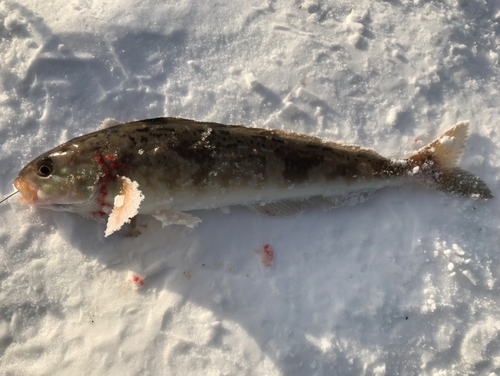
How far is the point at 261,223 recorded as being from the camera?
13.7ft

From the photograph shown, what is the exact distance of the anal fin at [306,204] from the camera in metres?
4.11

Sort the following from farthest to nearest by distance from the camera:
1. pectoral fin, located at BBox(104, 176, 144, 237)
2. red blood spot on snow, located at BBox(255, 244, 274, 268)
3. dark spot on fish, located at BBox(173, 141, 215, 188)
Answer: red blood spot on snow, located at BBox(255, 244, 274, 268) → dark spot on fish, located at BBox(173, 141, 215, 188) → pectoral fin, located at BBox(104, 176, 144, 237)

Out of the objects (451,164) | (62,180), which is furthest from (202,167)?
(451,164)

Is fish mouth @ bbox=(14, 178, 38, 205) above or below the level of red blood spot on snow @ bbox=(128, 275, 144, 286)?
above

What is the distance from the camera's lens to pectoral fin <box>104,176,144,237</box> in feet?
11.2

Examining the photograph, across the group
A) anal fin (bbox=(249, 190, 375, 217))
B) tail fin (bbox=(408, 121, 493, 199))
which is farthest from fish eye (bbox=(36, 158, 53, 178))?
tail fin (bbox=(408, 121, 493, 199))

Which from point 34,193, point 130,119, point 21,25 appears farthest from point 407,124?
point 21,25

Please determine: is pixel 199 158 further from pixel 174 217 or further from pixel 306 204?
pixel 306 204

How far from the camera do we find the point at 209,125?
3.86 meters

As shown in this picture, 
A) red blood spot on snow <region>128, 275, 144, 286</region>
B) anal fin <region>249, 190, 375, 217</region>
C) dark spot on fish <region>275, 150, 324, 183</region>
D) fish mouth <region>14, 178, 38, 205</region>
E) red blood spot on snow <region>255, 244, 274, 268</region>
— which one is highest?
dark spot on fish <region>275, 150, 324, 183</region>

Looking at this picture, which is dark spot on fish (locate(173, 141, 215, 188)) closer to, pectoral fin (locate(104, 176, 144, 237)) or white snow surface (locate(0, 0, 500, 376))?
pectoral fin (locate(104, 176, 144, 237))

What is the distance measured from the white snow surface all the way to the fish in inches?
10.2

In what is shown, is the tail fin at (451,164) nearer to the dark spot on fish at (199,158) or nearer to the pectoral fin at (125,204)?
the dark spot on fish at (199,158)

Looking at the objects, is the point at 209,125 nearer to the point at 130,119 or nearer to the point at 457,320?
the point at 130,119
